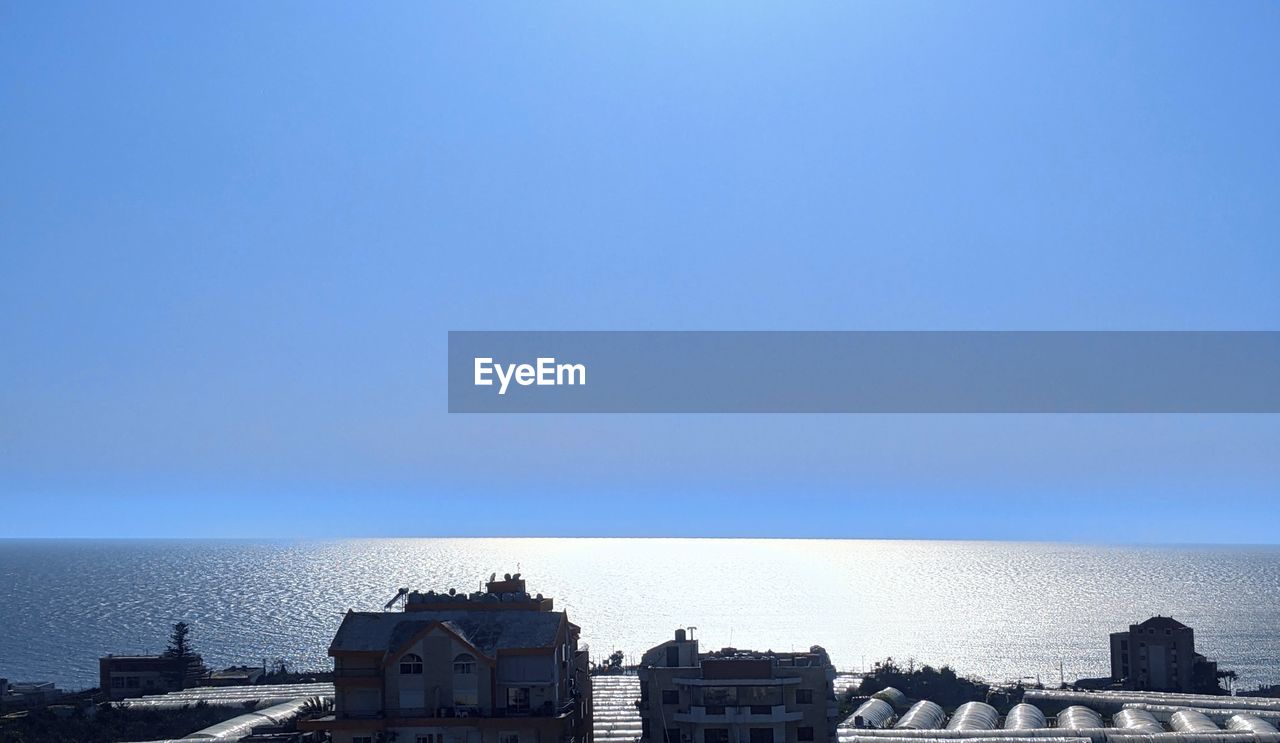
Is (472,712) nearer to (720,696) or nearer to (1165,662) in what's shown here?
(720,696)

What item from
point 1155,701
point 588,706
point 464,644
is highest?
point 464,644

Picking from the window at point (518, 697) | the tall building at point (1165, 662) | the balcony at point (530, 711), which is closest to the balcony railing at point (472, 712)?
the balcony at point (530, 711)

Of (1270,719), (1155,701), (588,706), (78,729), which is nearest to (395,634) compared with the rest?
(588,706)

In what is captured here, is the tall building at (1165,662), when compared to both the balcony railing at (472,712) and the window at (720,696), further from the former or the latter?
the balcony railing at (472,712)

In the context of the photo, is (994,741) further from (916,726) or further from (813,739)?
(813,739)

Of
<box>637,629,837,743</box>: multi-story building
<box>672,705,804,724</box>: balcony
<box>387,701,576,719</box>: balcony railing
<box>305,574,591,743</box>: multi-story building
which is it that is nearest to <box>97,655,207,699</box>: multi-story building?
<box>305,574,591,743</box>: multi-story building

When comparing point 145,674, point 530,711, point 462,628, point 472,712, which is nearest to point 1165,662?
point 530,711
